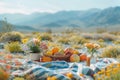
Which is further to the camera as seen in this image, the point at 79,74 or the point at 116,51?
the point at 116,51

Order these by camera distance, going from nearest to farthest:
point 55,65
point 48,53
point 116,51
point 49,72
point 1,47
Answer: point 49,72 → point 55,65 → point 48,53 → point 116,51 → point 1,47

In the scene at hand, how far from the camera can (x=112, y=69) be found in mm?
7781

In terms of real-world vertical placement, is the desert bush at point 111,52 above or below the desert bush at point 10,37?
below

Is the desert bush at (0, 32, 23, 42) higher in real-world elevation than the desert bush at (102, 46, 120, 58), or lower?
higher

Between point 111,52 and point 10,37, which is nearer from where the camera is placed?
point 111,52

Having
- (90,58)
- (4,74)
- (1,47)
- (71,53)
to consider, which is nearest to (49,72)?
(4,74)

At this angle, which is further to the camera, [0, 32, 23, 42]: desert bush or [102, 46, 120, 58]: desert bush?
[0, 32, 23, 42]: desert bush

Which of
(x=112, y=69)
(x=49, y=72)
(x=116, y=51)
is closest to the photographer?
(x=112, y=69)

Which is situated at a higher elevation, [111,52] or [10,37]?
[10,37]

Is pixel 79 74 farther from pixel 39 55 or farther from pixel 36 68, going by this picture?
pixel 39 55

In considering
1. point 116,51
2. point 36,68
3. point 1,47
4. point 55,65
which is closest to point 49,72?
point 36,68

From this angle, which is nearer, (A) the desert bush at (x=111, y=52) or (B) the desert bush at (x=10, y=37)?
(A) the desert bush at (x=111, y=52)

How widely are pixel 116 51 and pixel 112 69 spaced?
25.8ft

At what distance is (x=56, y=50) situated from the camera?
41.9 feet
